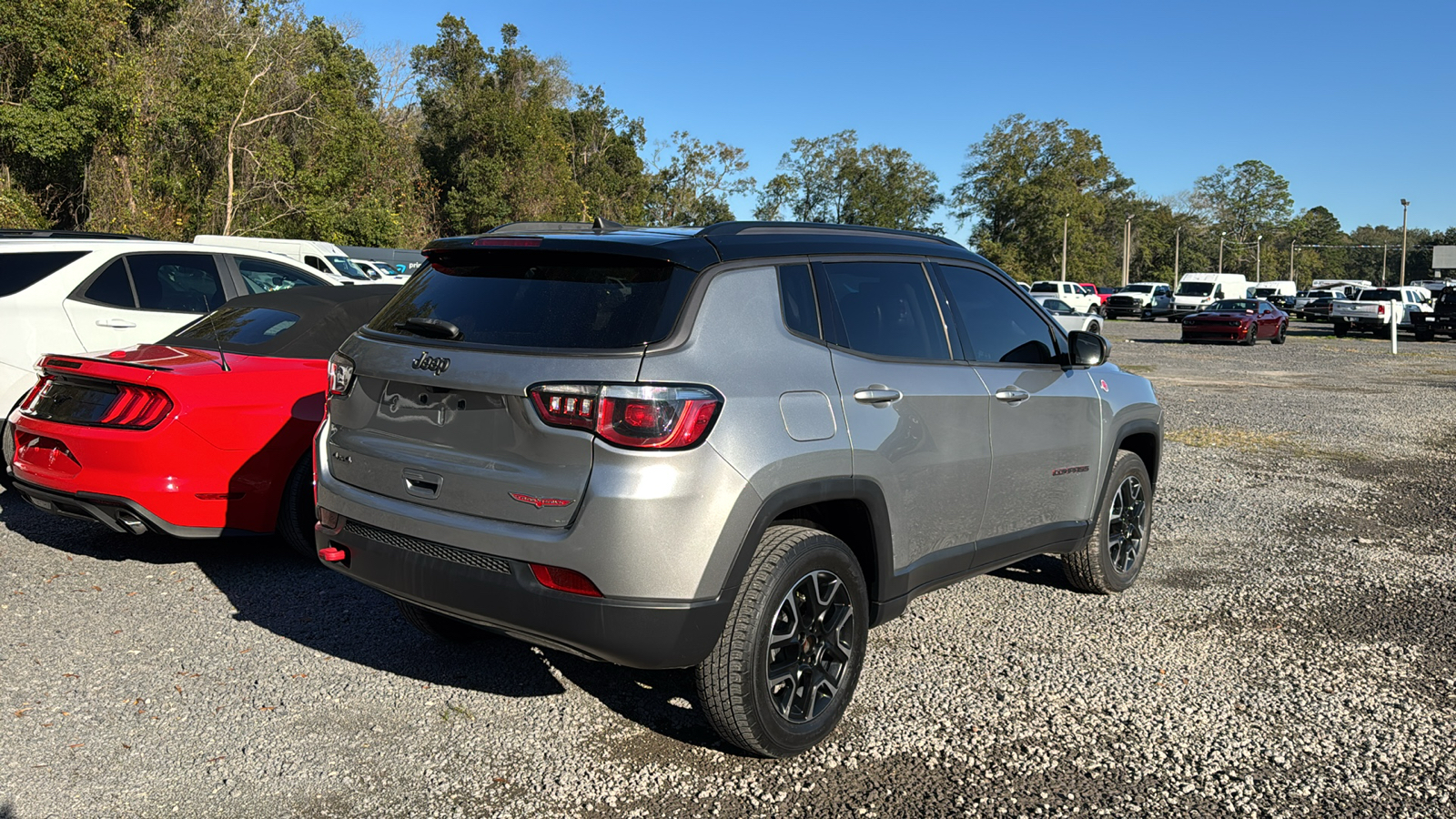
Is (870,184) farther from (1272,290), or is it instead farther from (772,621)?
(772,621)

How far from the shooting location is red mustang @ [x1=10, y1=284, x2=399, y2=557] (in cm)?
525

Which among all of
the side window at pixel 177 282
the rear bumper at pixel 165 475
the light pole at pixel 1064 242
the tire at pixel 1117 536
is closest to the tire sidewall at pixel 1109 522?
the tire at pixel 1117 536

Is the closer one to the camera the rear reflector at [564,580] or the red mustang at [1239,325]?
the rear reflector at [564,580]

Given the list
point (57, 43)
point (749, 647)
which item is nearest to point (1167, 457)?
point (749, 647)

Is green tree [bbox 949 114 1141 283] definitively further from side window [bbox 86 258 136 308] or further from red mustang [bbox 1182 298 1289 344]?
side window [bbox 86 258 136 308]

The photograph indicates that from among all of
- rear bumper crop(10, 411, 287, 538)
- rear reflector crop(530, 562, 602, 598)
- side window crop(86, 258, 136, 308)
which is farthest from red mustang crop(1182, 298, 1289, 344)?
rear reflector crop(530, 562, 602, 598)

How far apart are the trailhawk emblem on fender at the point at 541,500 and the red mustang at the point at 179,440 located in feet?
9.32

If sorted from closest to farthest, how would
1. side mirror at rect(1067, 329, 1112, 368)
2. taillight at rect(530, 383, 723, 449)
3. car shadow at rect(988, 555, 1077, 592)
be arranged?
taillight at rect(530, 383, 723, 449) < side mirror at rect(1067, 329, 1112, 368) < car shadow at rect(988, 555, 1077, 592)

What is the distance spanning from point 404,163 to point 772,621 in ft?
209

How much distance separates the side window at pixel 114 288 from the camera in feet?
24.8

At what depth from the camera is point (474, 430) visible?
3332 mm

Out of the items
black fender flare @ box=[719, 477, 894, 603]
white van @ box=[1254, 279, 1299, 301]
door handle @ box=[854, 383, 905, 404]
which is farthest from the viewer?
white van @ box=[1254, 279, 1299, 301]

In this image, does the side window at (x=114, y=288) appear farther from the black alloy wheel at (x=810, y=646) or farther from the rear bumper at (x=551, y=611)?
the black alloy wheel at (x=810, y=646)

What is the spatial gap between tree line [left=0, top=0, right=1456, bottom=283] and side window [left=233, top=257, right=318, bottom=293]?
20.4 meters
